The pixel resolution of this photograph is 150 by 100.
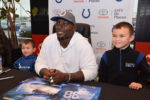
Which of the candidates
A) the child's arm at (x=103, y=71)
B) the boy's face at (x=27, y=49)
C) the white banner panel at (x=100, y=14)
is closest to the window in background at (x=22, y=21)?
the white banner panel at (x=100, y=14)

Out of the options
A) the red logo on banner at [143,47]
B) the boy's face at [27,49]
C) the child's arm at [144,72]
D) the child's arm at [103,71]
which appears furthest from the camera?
the red logo on banner at [143,47]

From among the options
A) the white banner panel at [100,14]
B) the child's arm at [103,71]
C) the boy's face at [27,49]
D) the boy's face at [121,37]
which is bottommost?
the child's arm at [103,71]

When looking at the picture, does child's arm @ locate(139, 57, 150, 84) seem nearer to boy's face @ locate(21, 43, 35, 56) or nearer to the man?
the man

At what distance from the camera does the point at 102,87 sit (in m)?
1.12

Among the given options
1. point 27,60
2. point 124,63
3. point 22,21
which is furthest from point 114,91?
point 22,21

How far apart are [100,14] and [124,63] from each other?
176cm

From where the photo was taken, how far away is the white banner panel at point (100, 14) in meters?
2.92

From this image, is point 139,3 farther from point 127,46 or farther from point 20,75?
point 20,75

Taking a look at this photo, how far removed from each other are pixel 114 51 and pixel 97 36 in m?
1.56

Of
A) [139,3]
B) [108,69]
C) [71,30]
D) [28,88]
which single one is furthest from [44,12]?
[28,88]

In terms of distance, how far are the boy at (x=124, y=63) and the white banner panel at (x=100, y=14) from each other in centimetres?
147

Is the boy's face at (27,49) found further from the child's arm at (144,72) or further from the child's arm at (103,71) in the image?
the child's arm at (144,72)

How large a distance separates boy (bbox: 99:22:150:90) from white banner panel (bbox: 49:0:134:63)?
1.47 m

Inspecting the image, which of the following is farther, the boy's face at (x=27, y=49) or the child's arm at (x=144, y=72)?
the boy's face at (x=27, y=49)
